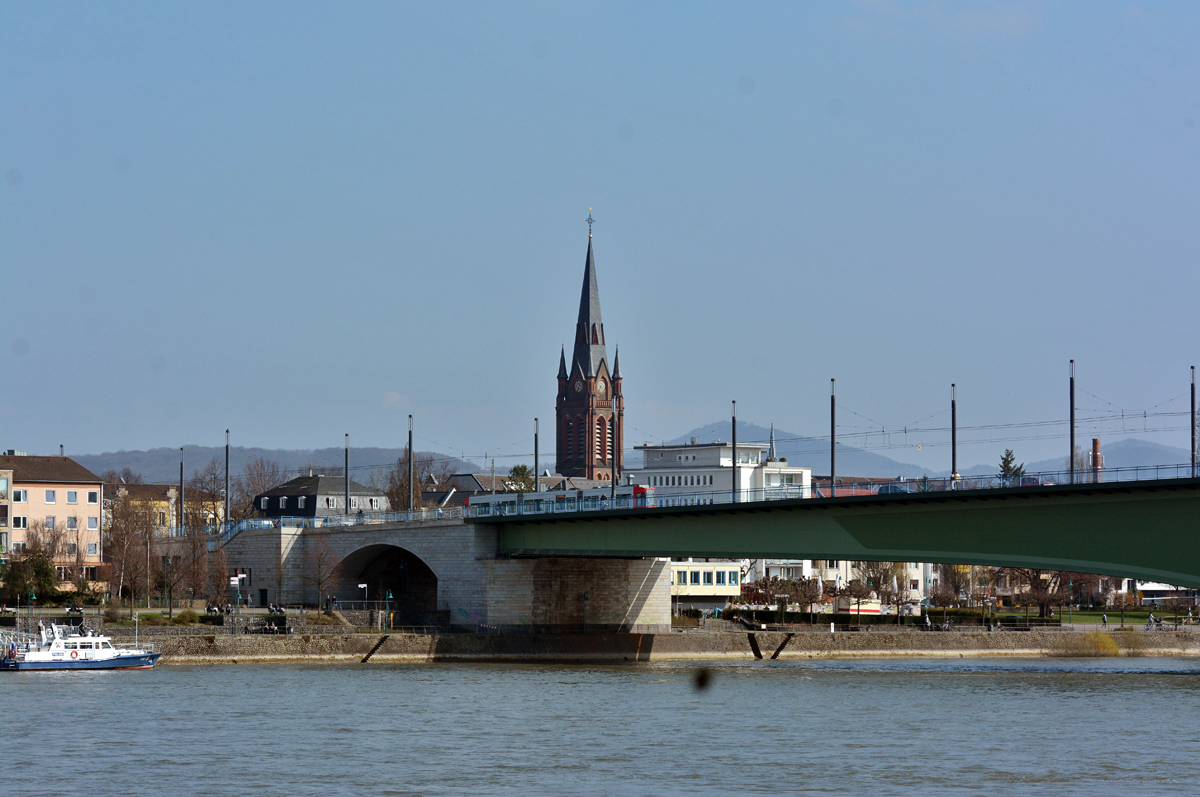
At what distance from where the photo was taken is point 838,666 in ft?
276

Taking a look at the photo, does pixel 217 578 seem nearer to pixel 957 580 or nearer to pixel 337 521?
pixel 337 521

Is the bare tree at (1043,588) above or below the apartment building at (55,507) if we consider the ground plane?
below

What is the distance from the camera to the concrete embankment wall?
3157 inches

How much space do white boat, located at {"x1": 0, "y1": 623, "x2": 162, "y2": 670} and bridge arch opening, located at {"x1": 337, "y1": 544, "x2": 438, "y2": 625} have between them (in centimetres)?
2946

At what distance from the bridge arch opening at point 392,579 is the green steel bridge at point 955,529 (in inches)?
889

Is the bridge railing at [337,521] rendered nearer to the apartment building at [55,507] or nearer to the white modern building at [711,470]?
the apartment building at [55,507]

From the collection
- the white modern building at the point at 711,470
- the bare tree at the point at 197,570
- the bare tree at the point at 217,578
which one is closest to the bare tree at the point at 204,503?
the bare tree at the point at 197,570

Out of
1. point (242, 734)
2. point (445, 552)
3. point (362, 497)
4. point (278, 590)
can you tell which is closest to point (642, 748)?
point (242, 734)

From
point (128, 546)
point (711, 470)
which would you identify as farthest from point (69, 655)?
point (711, 470)

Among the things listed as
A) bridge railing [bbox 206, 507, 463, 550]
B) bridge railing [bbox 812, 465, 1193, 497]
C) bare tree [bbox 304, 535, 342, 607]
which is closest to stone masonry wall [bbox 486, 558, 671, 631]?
bridge railing [bbox 206, 507, 463, 550]

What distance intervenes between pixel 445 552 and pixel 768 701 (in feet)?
115

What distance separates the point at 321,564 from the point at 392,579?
656cm

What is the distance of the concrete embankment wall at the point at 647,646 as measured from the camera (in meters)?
80.2

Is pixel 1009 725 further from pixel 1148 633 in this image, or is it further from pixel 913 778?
pixel 1148 633
